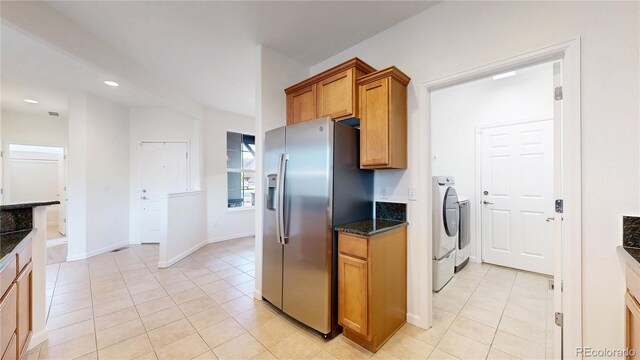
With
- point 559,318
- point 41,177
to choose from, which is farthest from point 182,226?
point 41,177

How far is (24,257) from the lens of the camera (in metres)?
1.53

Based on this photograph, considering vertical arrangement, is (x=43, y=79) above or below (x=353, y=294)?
above

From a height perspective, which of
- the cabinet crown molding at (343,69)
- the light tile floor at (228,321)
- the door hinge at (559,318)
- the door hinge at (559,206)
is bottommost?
the light tile floor at (228,321)

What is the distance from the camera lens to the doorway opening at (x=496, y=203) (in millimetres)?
2422

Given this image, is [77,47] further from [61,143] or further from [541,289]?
[541,289]

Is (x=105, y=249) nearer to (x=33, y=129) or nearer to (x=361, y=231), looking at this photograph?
(x=33, y=129)

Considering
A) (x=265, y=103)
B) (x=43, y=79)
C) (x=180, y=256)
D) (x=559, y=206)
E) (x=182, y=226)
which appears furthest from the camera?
(x=182, y=226)

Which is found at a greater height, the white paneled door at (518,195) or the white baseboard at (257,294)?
the white paneled door at (518,195)

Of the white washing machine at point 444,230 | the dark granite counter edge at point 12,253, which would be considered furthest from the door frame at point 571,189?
the dark granite counter edge at point 12,253

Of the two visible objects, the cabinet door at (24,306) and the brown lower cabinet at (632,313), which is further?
the cabinet door at (24,306)

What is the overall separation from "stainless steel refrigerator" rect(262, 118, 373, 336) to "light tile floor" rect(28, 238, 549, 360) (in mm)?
279

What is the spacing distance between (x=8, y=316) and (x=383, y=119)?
2545 millimetres

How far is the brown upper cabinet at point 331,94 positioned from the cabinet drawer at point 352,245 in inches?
40.8

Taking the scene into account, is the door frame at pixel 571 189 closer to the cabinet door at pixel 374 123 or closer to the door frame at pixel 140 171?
the cabinet door at pixel 374 123
